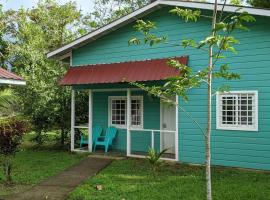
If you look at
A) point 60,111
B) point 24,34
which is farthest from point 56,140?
point 24,34

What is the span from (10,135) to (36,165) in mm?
3164

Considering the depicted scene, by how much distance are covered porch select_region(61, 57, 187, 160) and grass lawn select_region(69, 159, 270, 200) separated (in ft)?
6.29

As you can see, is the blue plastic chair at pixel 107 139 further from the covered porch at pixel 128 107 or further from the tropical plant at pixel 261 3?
the tropical plant at pixel 261 3

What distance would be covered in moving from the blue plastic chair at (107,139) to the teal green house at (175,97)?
299 millimetres

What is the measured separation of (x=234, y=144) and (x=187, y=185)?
292cm

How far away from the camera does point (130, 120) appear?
1379 cm

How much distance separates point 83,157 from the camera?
43.8 feet

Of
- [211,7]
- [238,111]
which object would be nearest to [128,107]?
[238,111]

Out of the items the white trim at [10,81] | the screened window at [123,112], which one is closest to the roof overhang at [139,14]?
the screened window at [123,112]

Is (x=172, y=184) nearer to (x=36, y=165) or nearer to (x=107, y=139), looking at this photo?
(x=36, y=165)

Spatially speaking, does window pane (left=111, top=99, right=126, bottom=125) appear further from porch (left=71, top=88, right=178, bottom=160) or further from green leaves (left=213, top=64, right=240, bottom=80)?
green leaves (left=213, top=64, right=240, bottom=80)

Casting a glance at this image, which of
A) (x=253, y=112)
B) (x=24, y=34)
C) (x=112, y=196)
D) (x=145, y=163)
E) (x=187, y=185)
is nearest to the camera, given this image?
(x=112, y=196)

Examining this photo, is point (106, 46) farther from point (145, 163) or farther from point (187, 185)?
point (187, 185)

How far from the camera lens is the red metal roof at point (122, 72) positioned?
11.9 metres
